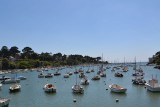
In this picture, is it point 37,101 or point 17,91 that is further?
point 17,91

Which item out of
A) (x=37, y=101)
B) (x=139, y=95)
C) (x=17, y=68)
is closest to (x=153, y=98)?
(x=139, y=95)

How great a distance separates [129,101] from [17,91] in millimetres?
30478

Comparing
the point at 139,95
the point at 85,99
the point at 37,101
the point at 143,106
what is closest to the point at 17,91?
the point at 37,101

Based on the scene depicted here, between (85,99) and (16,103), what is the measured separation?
525 inches

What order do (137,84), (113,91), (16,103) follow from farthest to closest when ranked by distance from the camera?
(137,84) → (113,91) → (16,103)

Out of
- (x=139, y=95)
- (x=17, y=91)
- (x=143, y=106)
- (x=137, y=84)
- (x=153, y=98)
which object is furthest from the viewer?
(x=137, y=84)

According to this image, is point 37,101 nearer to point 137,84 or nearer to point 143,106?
point 143,106

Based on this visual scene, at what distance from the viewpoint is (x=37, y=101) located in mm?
60688

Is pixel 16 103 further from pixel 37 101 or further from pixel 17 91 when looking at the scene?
pixel 17 91

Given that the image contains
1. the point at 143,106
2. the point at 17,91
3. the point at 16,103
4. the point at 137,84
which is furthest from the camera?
the point at 137,84

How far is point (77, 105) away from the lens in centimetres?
5488

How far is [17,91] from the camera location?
76688mm

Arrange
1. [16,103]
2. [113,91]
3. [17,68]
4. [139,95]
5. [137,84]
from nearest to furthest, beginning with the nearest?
[16,103] → [139,95] → [113,91] → [137,84] → [17,68]

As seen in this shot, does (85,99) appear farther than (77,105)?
Yes
